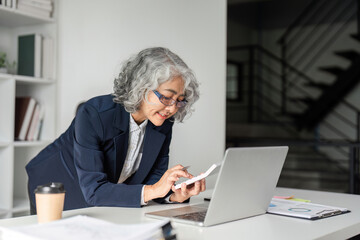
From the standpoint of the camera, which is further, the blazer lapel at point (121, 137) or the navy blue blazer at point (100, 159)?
the blazer lapel at point (121, 137)

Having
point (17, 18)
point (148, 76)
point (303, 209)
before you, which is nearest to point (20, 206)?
point (17, 18)

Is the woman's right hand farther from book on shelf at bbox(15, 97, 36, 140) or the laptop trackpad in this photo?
book on shelf at bbox(15, 97, 36, 140)

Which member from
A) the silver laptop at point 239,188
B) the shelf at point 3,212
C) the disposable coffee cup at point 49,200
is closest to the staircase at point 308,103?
the shelf at point 3,212

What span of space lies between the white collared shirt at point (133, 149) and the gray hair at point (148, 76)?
0.33 feet

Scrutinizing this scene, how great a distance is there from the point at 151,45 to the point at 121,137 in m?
1.30

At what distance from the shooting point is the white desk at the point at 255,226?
1174mm

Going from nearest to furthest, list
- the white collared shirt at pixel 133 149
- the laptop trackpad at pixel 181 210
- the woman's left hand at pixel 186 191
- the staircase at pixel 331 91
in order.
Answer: the laptop trackpad at pixel 181 210 < the woman's left hand at pixel 186 191 < the white collared shirt at pixel 133 149 < the staircase at pixel 331 91

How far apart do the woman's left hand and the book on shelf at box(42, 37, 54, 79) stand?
1.73 m

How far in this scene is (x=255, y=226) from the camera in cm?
129

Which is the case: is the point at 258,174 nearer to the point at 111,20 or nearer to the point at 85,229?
the point at 85,229

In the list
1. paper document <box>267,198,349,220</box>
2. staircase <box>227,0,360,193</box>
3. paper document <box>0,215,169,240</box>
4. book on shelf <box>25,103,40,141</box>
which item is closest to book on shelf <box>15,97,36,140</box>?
book on shelf <box>25,103,40,141</box>

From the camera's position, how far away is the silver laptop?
1250 millimetres

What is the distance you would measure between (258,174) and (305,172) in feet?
18.3

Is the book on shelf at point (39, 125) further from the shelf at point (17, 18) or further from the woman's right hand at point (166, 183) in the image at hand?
the woman's right hand at point (166, 183)
